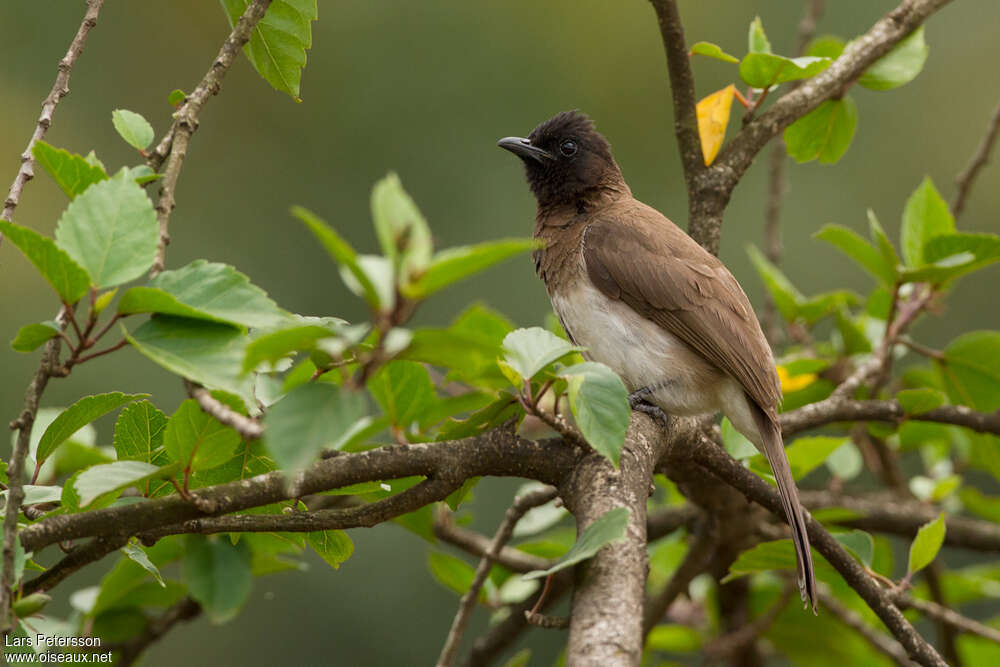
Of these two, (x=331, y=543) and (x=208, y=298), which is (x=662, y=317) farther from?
(x=208, y=298)

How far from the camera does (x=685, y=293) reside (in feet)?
9.59

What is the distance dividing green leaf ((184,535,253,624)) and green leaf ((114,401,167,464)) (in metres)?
0.26

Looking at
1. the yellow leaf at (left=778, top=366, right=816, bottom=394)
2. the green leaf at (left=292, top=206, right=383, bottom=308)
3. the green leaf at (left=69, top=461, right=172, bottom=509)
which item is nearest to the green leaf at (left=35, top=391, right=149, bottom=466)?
the green leaf at (left=69, top=461, right=172, bottom=509)

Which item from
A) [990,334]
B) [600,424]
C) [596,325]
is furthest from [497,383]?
[990,334]

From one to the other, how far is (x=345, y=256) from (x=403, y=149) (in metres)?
6.19

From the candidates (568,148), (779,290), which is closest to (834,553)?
(779,290)

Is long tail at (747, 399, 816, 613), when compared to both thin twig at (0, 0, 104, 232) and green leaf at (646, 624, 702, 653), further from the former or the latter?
thin twig at (0, 0, 104, 232)

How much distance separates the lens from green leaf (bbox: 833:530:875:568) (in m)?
2.21

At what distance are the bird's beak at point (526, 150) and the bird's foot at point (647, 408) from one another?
1085 millimetres

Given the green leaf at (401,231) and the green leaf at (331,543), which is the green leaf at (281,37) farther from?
the green leaf at (401,231)

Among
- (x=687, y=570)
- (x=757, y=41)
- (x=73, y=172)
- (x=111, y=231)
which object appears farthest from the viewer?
(x=687, y=570)

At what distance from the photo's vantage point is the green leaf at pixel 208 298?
→ 1.32 metres

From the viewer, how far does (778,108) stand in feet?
9.03

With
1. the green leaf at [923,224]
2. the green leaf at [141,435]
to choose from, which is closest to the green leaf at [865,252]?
the green leaf at [923,224]
